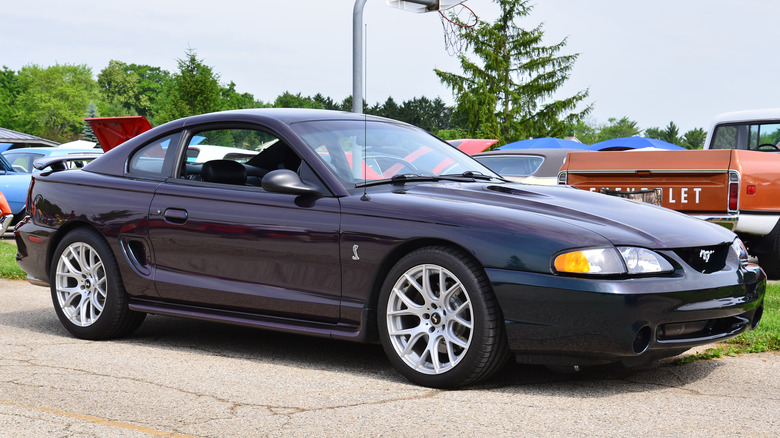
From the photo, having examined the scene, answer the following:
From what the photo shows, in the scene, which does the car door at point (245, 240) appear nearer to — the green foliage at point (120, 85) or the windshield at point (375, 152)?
the windshield at point (375, 152)

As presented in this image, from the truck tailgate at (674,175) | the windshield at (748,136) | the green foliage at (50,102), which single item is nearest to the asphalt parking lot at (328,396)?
the truck tailgate at (674,175)

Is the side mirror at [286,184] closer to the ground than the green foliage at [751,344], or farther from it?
farther from it

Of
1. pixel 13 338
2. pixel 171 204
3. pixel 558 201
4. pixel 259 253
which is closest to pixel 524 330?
pixel 558 201

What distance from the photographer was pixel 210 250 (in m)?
5.47

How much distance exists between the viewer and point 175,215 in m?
5.64

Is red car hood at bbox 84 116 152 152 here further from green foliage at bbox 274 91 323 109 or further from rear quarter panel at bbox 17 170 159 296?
green foliage at bbox 274 91 323 109

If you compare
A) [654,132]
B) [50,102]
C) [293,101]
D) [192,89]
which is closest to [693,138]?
[654,132]

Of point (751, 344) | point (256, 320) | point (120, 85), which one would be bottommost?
point (751, 344)

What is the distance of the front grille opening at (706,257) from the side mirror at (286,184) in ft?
6.45

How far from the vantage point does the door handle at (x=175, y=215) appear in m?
5.61

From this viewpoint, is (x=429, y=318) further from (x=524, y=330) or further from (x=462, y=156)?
(x=462, y=156)

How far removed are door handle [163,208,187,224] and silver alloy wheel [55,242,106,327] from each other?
2.28ft

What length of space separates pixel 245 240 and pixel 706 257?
8.24 feet

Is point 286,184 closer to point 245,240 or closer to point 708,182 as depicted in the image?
point 245,240
